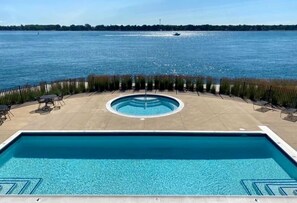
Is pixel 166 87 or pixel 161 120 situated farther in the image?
pixel 166 87

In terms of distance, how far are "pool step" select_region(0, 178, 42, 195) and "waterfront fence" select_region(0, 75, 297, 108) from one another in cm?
619

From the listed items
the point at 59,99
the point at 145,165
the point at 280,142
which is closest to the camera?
the point at 145,165

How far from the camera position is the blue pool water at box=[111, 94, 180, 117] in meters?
12.1

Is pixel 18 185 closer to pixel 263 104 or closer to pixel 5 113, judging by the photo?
pixel 5 113

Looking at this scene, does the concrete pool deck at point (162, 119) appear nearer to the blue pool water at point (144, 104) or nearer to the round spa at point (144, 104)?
the round spa at point (144, 104)

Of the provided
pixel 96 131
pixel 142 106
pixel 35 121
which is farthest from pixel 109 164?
pixel 142 106

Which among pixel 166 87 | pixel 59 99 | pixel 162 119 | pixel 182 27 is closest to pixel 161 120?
pixel 162 119

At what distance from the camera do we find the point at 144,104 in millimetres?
12906

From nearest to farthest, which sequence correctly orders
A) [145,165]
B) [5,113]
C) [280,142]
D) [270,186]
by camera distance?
[270,186] → [145,165] → [280,142] → [5,113]

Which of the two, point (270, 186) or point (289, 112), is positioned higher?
point (289, 112)

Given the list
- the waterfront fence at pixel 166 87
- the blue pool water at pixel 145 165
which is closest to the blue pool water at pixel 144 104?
the waterfront fence at pixel 166 87

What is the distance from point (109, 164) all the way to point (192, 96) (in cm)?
701

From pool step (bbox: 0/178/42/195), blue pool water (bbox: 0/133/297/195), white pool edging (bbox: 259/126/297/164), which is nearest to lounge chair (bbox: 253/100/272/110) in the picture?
white pool edging (bbox: 259/126/297/164)
